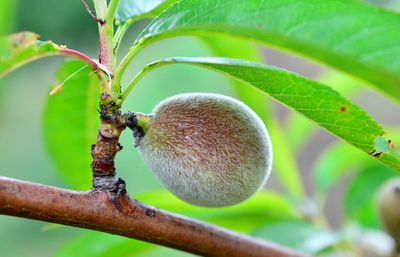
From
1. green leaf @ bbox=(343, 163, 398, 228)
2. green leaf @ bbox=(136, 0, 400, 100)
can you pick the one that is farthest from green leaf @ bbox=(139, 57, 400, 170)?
green leaf @ bbox=(343, 163, 398, 228)

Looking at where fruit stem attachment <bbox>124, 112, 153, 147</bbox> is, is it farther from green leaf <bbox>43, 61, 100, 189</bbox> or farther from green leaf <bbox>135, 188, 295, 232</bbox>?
green leaf <bbox>135, 188, 295, 232</bbox>

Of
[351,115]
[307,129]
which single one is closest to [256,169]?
[351,115]

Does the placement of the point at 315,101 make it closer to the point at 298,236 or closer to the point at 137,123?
the point at 137,123

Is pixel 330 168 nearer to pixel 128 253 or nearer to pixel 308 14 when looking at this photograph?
pixel 128 253

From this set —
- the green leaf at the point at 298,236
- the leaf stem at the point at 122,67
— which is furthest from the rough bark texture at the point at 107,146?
the green leaf at the point at 298,236

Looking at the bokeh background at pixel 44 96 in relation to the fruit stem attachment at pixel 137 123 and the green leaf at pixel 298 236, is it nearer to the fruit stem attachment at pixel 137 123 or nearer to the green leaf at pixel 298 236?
the green leaf at pixel 298 236

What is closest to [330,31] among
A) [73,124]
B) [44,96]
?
[73,124]

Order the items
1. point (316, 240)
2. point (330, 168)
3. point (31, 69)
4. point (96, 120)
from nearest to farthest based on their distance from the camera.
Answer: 1. point (96, 120)
2. point (316, 240)
3. point (330, 168)
4. point (31, 69)

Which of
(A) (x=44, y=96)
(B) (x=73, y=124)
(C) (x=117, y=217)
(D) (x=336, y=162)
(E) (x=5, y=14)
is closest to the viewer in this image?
(C) (x=117, y=217)
